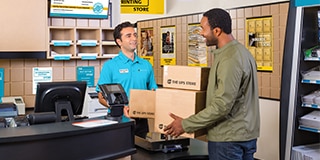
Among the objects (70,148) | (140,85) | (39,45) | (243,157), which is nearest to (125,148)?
(70,148)

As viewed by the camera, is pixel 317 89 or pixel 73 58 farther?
pixel 73 58

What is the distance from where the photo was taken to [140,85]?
143 inches

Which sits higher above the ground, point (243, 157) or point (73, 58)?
point (73, 58)

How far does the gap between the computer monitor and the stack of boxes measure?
1.29 ft

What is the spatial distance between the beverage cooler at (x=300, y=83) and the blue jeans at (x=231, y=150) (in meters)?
1.51

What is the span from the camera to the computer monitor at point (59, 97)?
9.24ft

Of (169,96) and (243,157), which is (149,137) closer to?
(169,96)

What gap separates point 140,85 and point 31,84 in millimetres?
1859

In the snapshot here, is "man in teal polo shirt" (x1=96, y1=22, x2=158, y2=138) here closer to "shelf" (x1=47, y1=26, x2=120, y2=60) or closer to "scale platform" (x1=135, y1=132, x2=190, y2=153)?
"scale platform" (x1=135, y1=132, x2=190, y2=153)

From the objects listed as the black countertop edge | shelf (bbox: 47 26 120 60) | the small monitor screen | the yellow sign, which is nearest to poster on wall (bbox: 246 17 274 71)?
the yellow sign

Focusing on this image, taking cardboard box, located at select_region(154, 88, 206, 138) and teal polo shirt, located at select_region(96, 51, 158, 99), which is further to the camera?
teal polo shirt, located at select_region(96, 51, 158, 99)

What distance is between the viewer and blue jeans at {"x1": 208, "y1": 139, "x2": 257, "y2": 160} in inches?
99.0

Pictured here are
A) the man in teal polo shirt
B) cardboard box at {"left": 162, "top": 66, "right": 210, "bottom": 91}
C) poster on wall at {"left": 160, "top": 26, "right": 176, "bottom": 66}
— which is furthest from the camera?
poster on wall at {"left": 160, "top": 26, "right": 176, "bottom": 66}

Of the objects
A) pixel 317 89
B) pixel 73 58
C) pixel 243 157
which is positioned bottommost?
pixel 243 157
